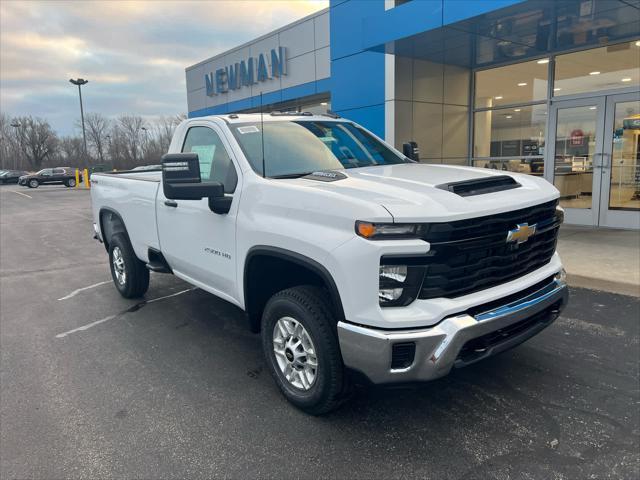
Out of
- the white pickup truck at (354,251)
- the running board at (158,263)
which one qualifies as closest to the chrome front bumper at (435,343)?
the white pickup truck at (354,251)

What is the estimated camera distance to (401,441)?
2973 mm

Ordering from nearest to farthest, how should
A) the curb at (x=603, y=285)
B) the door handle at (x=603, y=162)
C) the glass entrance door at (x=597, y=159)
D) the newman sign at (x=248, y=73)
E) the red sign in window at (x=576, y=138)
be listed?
the curb at (x=603, y=285) → the glass entrance door at (x=597, y=159) → the door handle at (x=603, y=162) → the red sign in window at (x=576, y=138) → the newman sign at (x=248, y=73)

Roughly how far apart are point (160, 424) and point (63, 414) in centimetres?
76

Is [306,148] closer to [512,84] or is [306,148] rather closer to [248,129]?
[248,129]

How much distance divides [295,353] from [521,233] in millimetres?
1633

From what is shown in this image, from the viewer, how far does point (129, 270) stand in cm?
579

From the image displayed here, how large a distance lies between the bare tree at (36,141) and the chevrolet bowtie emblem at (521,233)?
99777 mm

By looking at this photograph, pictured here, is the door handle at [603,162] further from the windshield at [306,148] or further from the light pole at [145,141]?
the light pole at [145,141]

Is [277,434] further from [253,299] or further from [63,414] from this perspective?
[63,414]

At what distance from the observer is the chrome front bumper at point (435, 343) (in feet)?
8.43

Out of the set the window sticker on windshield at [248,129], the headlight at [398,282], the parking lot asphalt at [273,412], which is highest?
the window sticker on windshield at [248,129]

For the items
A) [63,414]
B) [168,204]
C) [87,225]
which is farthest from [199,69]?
[63,414]

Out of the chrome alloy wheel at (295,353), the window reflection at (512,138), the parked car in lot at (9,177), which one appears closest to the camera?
the chrome alloy wheel at (295,353)

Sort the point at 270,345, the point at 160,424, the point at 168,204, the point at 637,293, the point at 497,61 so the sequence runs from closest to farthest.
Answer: the point at 160,424 → the point at 270,345 → the point at 168,204 → the point at 637,293 → the point at 497,61
